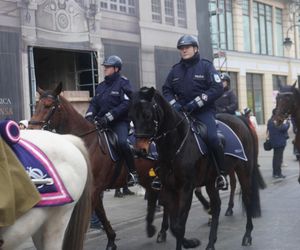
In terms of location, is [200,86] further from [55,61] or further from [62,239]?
[55,61]

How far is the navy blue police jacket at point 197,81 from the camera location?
19.9 ft

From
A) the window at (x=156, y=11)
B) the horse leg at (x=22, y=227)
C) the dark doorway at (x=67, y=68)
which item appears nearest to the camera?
the horse leg at (x=22, y=227)

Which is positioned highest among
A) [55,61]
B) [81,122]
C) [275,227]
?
[55,61]

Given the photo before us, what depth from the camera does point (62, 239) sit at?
3.66m

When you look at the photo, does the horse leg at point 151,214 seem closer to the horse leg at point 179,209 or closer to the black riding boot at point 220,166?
the black riding boot at point 220,166

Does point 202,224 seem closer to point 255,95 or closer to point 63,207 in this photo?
point 63,207

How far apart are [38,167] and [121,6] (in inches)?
618

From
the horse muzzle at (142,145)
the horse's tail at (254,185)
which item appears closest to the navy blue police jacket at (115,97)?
the horse muzzle at (142,145)

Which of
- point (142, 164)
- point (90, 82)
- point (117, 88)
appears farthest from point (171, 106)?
point (90, 82)

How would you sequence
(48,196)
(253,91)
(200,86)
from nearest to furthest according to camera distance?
(48,196)
(200,86)
(253,91)

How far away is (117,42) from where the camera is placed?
18.2m

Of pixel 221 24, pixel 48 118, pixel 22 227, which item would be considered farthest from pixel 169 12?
pixel 22 227

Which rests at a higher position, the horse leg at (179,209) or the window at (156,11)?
the window at (156,11)

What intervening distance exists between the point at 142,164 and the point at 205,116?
176 centimetres
